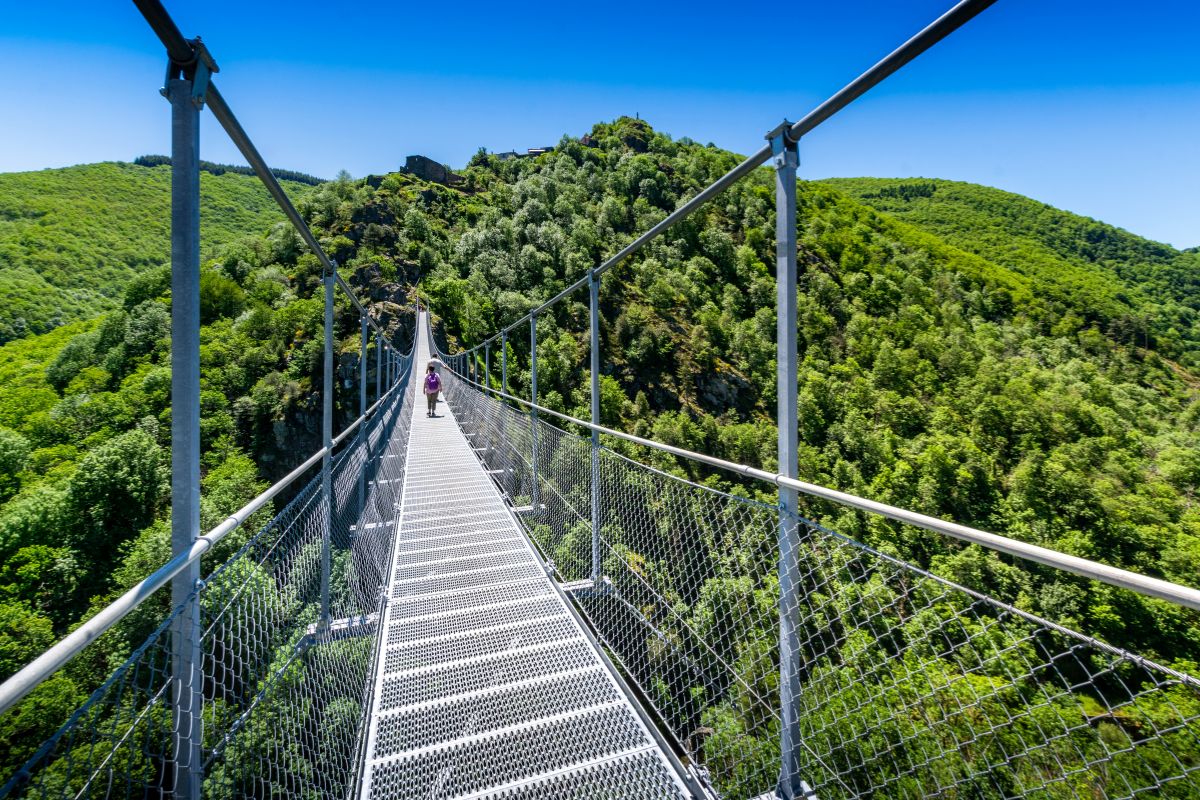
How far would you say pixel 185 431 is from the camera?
1149mm

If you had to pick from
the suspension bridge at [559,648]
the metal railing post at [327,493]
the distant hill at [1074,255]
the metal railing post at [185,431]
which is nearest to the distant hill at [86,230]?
the metal railing post at [327,493]

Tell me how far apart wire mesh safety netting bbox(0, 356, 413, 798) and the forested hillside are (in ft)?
43.0

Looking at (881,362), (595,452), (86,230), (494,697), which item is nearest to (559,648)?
(494,697)

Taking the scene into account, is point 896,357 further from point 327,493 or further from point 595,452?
point 327,493

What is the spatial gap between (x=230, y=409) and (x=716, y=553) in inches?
1489

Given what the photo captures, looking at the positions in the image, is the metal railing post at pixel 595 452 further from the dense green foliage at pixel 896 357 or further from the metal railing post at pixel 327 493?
the dense green foliage at pixel 896 357

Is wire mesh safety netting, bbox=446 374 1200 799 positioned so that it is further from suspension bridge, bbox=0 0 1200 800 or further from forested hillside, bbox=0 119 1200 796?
forested hillside, bbox=0 119 1200 796

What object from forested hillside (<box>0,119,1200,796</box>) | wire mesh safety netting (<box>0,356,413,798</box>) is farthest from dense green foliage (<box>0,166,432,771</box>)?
wire mesh safety netting (<box>0,356,413,798</box>)

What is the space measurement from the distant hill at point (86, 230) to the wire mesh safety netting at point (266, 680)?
6168cm

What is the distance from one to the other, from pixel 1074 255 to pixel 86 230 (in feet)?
429

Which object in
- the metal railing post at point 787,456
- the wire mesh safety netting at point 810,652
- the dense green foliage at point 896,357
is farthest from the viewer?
the dense green foliage at point 896,357

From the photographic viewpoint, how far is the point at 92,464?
75.7 feet

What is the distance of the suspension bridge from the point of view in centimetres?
94

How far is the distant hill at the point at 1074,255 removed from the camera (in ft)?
209
